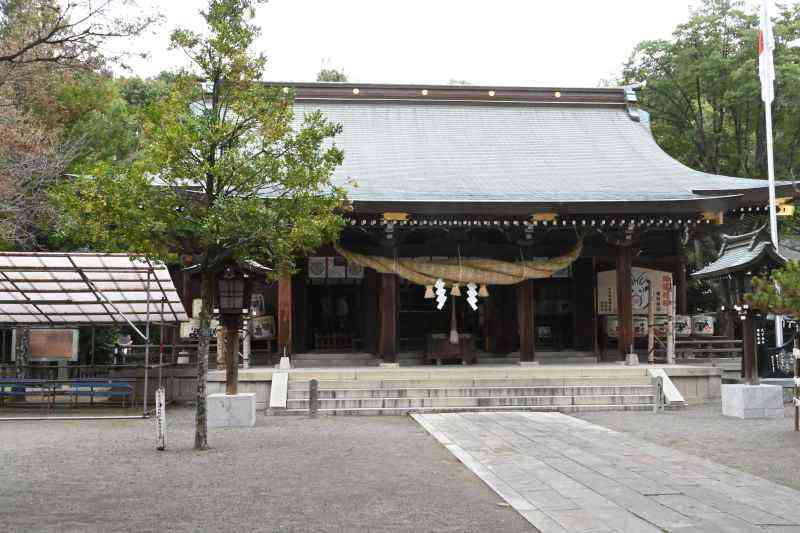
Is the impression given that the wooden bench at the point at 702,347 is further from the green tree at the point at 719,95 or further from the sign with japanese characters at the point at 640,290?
the green tree at the point at 719,95

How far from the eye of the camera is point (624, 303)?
16859mm

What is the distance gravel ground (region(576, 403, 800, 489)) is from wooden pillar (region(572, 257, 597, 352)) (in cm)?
462

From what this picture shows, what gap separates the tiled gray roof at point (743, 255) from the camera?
13.2 m

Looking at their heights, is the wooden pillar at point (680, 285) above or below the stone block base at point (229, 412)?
above

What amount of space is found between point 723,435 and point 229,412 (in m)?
7.64

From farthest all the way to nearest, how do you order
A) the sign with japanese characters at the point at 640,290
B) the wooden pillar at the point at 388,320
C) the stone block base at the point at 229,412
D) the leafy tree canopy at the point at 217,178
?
the sign with japanese characters at the point at 640,290 < the wooden pillar at the point at 388,320 < the stone block base at the point at 229,412 < the leafy tree canopy at the point at 217,178

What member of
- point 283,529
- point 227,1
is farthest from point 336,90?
point 283,529

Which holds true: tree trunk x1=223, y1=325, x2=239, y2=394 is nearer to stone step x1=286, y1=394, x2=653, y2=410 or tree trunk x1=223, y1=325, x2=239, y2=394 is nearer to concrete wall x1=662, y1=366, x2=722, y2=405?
stone step x1=286, y1=394, x2=653, y2=410

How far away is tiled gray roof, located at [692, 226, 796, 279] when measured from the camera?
13.2 metres

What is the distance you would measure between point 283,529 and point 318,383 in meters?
9.08

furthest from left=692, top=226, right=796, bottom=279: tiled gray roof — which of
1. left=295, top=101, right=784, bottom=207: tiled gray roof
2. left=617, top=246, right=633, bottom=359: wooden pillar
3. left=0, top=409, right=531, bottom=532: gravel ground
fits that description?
left=0, top=409, right=531, bottom=532: gravel ground

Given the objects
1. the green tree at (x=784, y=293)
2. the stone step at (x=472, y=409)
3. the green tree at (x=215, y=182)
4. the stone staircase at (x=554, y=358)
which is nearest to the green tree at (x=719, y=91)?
the stone staircase at (x=554, y=358)

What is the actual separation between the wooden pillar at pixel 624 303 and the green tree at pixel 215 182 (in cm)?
909

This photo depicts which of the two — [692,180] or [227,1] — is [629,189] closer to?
[692,180]
